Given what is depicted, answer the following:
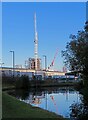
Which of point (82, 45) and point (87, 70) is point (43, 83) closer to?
point (82, 45)

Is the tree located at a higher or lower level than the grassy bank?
higher

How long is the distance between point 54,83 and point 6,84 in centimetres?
2505

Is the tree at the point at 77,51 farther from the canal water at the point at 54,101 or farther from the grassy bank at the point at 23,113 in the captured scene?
the grassy bank at the point at 23,113

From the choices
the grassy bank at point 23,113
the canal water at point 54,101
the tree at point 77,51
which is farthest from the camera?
the tree at point 77,51

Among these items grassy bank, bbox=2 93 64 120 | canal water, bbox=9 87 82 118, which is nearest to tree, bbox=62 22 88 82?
canal water, bbox=9 87 82 118

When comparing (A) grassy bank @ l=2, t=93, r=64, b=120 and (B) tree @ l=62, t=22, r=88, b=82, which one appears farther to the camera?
(B) tree @ l=62, t=22, r=88, b=82

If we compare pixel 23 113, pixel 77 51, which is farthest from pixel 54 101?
pixel 23 113

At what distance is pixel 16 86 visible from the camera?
78375mm

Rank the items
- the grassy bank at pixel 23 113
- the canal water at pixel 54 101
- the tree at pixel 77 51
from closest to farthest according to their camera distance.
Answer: the grassy bank at pixel 23 113
the canal water at pixel 54 101
the tree at pixel 77 51

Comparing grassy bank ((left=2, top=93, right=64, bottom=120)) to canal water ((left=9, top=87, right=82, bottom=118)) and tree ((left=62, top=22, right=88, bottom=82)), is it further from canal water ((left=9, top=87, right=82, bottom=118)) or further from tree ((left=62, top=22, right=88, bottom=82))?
tree ((left=62, top=22, right=88, bottom=82))

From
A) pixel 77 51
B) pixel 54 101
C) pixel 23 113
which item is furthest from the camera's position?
pixel 77 51

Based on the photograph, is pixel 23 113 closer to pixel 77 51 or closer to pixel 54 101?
pixel 54 101

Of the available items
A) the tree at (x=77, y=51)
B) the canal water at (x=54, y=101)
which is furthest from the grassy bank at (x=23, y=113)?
the tree at (x=77, y=51)

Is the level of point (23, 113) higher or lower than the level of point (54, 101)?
higher
